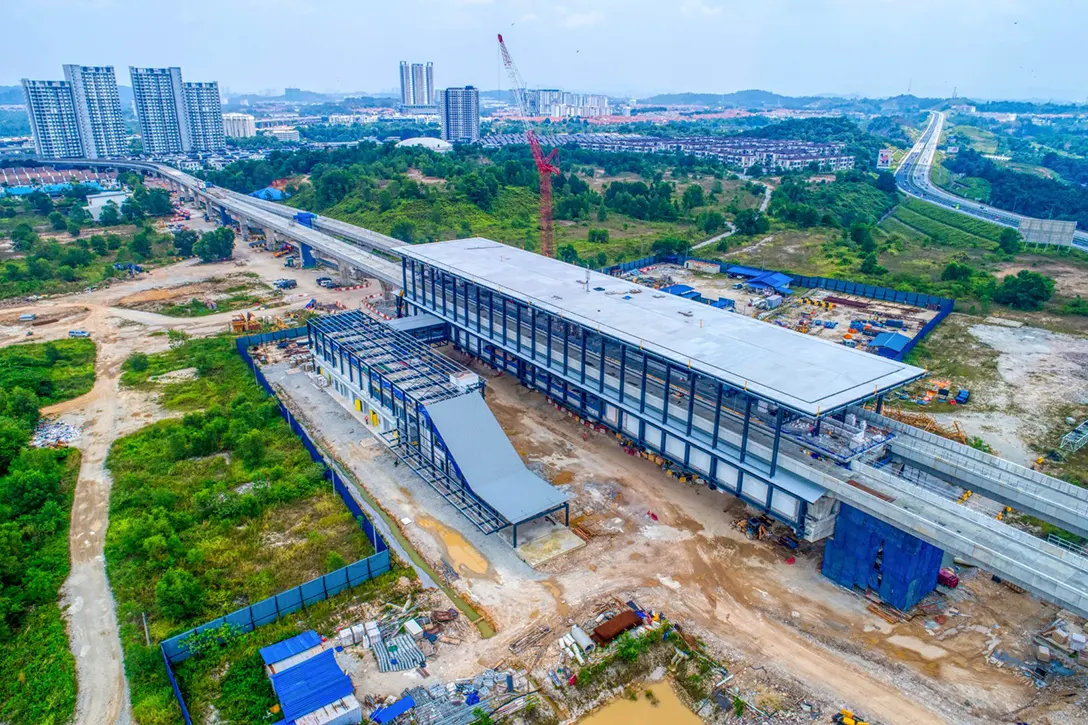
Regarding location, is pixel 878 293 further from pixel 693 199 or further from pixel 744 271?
pixel 693 199

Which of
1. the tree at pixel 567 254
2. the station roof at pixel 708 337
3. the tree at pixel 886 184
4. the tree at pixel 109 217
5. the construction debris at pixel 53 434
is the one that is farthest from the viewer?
the tree at pixel 886 184

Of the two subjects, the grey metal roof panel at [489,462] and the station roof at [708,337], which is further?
the grey metal roof panel at [489,462]

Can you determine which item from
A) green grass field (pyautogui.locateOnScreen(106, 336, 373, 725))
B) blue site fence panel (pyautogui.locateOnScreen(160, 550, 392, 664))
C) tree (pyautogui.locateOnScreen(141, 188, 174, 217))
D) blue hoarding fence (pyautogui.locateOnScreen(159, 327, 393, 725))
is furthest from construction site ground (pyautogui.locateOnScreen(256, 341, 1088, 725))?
tree (pyautogui.locateOnScreen(141, 188, 174, 217))

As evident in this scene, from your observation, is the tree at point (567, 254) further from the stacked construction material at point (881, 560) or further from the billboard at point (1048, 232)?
the billboard at point (1048, 232)

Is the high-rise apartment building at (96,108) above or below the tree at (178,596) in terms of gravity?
above

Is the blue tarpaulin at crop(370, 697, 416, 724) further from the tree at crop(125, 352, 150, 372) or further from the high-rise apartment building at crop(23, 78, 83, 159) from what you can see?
the high-rise apartment building at crop(23, 78, 83, 159)

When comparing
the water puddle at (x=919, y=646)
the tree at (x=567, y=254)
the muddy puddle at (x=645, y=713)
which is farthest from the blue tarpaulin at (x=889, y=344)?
the muddy puddle at (x=645, y=713)

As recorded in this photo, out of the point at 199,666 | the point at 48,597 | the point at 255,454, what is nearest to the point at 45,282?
the point at 255,454
